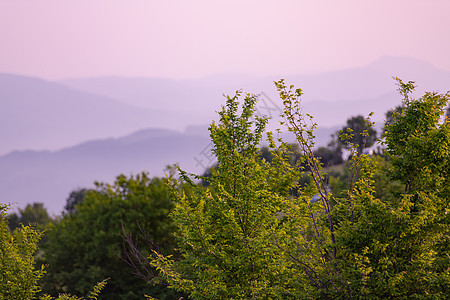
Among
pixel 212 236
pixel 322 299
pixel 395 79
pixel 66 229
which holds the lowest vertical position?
pixel 66 229

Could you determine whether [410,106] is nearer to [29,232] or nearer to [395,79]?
[395,79]

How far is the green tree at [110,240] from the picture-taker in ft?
98.8

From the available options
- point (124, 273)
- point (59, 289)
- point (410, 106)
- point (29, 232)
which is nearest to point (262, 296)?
point (410, 106)

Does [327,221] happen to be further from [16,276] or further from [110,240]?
[110,240]

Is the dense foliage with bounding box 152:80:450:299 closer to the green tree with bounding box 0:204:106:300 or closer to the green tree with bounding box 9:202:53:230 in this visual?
the green tree with bounding box 0:204:106:300

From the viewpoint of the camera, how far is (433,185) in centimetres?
1143

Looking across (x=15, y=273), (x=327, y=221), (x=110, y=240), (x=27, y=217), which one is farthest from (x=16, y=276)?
(x=27, y=217)

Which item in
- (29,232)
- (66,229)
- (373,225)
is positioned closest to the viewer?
(373,225)

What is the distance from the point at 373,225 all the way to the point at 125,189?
2552cm

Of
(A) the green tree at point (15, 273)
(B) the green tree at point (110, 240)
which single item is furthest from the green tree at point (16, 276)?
(B) the green tree at point (110, 240)

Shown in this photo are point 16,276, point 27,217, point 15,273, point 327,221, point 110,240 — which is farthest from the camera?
point 27,217

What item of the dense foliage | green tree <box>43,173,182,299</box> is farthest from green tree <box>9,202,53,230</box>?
the dense foliage

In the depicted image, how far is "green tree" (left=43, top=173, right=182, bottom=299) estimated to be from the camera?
3011cm

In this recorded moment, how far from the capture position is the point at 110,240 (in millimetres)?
31125
